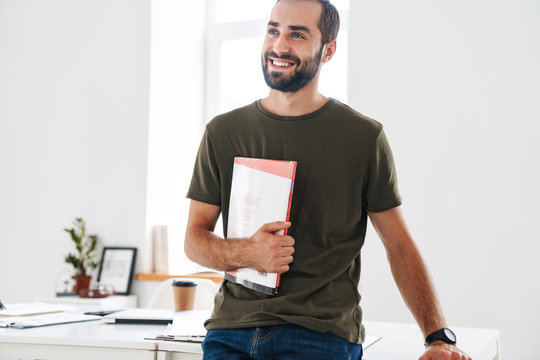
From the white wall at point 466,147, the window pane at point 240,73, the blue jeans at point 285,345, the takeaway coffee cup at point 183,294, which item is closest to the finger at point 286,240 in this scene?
the blue jeans at point 285,345

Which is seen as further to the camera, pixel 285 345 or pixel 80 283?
pixel 80 283

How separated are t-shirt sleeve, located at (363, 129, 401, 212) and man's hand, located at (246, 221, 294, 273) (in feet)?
0.79

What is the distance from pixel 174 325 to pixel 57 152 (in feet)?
9.58

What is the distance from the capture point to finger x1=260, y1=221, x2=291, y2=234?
4.20 ft

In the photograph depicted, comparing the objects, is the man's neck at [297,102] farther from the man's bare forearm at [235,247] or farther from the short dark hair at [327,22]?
the man's bare forearm at [235,247]

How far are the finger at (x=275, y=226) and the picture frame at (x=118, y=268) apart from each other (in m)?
2.87

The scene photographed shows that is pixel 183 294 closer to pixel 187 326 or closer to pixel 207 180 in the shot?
pixel 187 326

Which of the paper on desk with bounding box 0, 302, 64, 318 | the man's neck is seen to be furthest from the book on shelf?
the paper on desk with bounding box 0, 302, 64, 318

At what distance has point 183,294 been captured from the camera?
7.09 feet

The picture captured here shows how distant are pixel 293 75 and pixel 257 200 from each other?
1.04ft

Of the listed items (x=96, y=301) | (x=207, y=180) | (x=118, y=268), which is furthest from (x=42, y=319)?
(x=118, y=268)

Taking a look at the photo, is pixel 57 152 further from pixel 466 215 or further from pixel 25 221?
pixel 466 215

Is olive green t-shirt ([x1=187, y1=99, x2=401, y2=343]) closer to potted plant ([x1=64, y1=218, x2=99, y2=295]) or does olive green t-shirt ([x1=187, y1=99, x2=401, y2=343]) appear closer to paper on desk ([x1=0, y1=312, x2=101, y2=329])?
paper on desk ([x1=0, y1=312, x2=101, y2=329])

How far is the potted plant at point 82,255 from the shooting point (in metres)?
3.96
